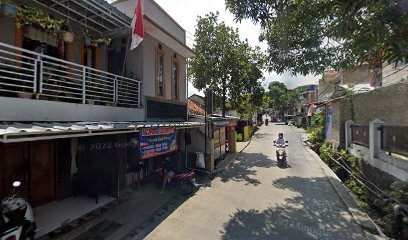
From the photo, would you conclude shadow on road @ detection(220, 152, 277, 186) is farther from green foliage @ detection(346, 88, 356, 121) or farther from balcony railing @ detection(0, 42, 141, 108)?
balcony railing @ detection(0, 42, 141, 108)

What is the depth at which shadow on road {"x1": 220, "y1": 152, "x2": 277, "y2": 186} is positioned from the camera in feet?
34.0

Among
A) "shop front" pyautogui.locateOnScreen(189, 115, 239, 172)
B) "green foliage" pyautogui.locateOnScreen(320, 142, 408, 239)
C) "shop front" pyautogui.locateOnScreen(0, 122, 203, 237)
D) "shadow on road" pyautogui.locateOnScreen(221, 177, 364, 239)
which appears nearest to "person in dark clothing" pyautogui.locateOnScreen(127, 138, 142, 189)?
"shop front" pyautogui.locateOnScreen(0, 122, 203, 237)

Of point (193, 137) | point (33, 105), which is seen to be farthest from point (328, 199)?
point (33, 105)

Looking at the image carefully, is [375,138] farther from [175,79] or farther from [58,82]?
[58,82]

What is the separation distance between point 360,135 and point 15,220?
44.5 ft

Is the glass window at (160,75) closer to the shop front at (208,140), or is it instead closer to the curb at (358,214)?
the shop front at (208,140)

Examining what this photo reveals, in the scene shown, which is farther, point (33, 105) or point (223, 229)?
point (223, 229)

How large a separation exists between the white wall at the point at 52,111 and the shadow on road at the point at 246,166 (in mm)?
6156

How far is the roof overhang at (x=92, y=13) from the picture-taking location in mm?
5926

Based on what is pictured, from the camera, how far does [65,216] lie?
6.06 meters

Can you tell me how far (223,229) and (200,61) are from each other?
51.9ft

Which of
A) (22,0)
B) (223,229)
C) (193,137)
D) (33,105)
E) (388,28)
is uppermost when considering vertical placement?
(22,0)

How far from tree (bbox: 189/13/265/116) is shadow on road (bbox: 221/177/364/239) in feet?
43.8

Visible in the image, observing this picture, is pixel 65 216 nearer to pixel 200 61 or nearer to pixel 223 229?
pixel 223 229
